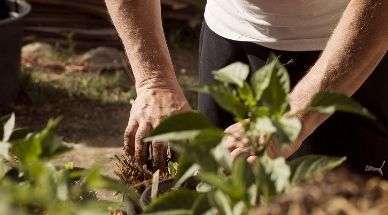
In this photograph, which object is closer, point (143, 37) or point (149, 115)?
point (149, 115)

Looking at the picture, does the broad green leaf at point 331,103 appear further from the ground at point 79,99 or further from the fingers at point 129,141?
the ground at point 79,99

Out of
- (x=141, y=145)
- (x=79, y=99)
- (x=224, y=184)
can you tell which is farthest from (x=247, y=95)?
(x=79, y=99)

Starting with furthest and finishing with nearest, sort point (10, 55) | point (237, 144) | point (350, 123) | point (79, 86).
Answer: point (79, 86), point (10, 55), point (350, 123), point (237, 144)

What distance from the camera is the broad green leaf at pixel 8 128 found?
1199 millimetres

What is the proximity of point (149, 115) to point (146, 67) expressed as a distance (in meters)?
0.27

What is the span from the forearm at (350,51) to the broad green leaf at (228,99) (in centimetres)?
83

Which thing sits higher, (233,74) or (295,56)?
(233,74)

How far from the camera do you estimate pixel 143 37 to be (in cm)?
246

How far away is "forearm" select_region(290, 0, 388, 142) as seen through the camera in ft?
6.69

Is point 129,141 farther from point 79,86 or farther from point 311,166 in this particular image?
point 79,86

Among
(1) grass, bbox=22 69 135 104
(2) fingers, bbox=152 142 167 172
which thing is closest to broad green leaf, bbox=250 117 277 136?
(2) fingers, bbox=152 142 167 172

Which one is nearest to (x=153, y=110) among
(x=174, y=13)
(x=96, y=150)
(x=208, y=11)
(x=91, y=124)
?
(x=208, y=11)

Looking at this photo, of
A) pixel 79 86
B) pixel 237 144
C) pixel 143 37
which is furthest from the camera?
pixel 79 86

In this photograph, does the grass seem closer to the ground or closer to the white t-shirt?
the ground
